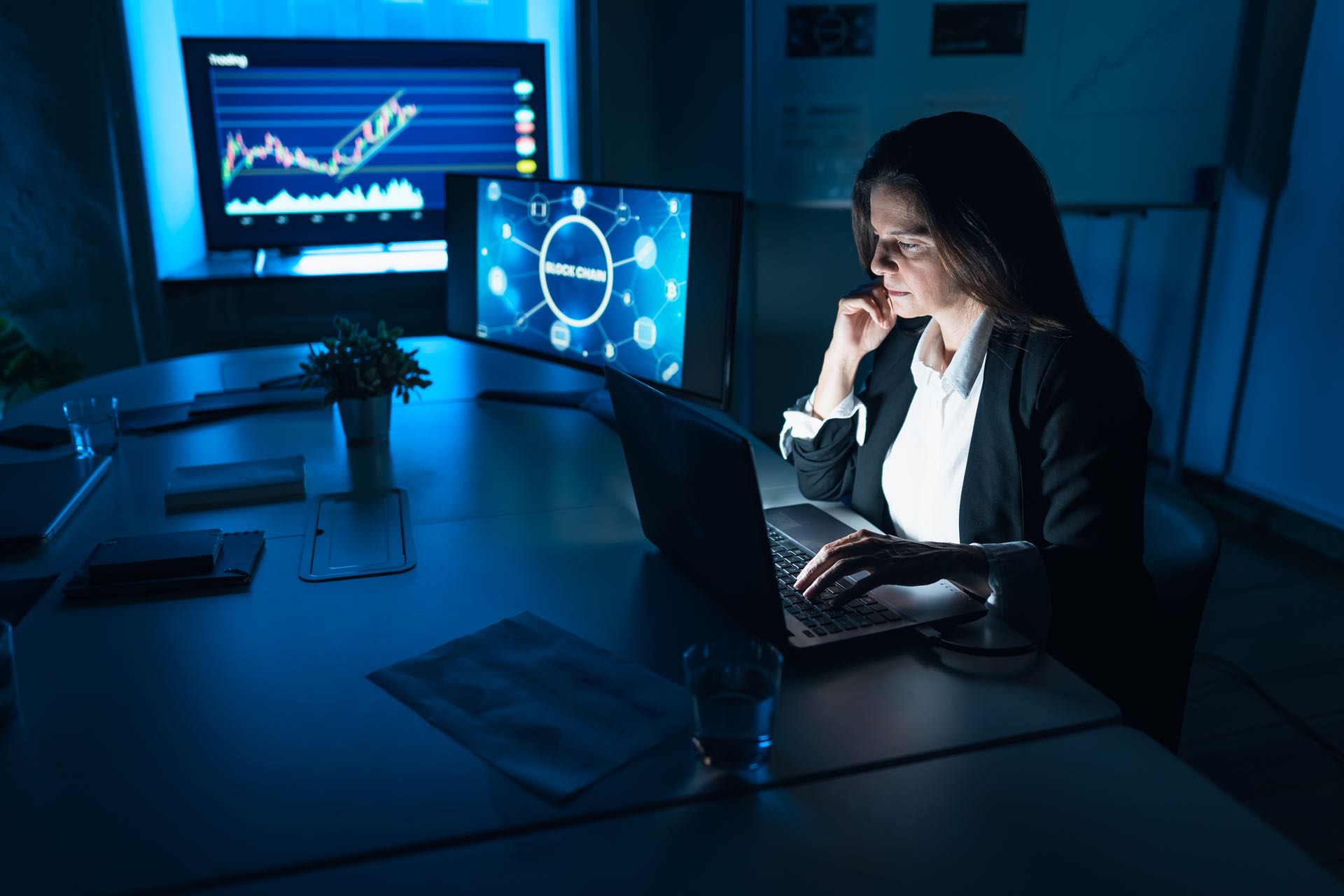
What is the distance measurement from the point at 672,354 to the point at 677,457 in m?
0.68

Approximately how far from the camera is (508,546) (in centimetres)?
129

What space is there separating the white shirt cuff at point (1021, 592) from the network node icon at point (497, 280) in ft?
4.09

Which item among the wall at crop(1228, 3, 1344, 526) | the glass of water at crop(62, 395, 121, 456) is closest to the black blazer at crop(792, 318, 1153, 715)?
the glass of water at crop(62, 395, 121, 456)

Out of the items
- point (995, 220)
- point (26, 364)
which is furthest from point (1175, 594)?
point (26, 364)

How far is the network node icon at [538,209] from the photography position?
6.25 feet

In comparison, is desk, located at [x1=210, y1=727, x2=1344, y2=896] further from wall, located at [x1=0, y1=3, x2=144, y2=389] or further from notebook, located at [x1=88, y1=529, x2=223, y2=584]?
wall, located at [x1=0, y1=3, x2=144, y2=389]

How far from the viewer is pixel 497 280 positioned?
2055 mm

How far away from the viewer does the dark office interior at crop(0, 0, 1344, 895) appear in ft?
2.54

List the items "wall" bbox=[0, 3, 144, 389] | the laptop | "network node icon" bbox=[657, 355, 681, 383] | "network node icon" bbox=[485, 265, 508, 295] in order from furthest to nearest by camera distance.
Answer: "wall" bbox=[0, 3, 144, 389] → "network node icon" bbox=[485, 265, 508, 295] → "network node icon" bbox=[657, 355, 681, 383] → the laptop

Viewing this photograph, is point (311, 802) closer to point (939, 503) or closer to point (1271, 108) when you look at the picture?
point (939, 503)

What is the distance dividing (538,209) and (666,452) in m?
1.01

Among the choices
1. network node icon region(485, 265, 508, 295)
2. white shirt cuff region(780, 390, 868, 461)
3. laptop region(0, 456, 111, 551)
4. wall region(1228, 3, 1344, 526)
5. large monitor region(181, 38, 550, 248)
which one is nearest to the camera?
laptop region(0, 456, 111, 551)

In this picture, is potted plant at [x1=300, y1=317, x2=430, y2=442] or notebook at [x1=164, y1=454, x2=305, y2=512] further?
potted plant at [x1=300, y1=317, x2=430, y2=442]

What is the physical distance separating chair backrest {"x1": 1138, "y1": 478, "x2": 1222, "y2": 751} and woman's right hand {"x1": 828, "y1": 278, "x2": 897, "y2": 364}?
1.69 feet
